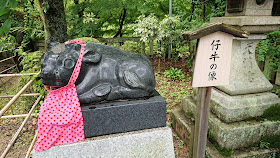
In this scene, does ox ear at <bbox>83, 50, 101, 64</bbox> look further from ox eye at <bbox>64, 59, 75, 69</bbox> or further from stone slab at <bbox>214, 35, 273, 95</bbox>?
stone slab at <bbox>214, 35, 273, 95</bbox>

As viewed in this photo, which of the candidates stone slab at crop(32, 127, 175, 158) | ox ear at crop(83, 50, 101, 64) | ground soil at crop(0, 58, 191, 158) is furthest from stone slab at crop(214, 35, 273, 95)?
ox ear at crop(83, 50, 101, 64)

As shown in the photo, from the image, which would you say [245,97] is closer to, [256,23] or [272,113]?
[272,113]

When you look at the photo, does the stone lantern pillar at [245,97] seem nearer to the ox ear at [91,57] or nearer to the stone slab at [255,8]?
the stone slab at [255,8]

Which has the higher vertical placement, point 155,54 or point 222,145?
point 155,54

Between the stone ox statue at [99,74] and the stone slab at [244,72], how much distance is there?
5.52ft

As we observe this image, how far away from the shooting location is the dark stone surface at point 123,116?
2.07 meters

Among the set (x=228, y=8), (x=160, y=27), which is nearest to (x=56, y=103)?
(x=228, y=8)

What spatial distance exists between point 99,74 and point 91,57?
0.22m

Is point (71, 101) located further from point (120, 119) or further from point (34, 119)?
point (34, 119)

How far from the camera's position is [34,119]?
4.44m

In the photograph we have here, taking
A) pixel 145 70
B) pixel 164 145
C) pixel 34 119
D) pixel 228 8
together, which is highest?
pixel 228 8

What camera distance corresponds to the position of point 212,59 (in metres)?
1.97

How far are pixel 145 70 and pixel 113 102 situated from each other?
55 centimetres

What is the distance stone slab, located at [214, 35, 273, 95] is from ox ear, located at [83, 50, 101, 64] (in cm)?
226
